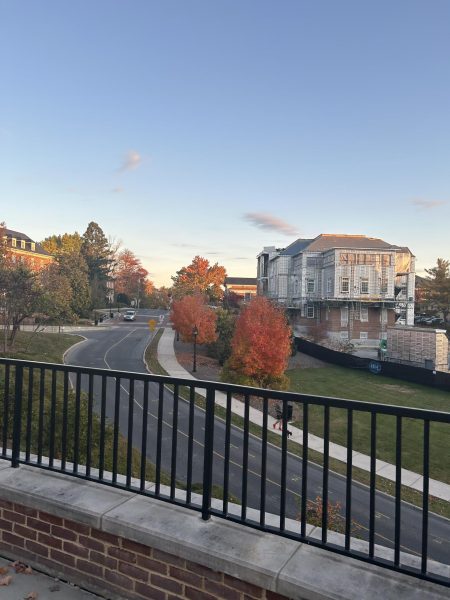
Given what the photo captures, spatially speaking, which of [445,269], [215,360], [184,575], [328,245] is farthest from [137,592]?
[445,269]

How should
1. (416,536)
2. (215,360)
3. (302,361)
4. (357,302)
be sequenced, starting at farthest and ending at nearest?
(357,302) → (302,361) → (215,360) → (416,536)

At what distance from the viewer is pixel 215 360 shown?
46219mm

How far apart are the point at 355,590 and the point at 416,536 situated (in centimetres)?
1577

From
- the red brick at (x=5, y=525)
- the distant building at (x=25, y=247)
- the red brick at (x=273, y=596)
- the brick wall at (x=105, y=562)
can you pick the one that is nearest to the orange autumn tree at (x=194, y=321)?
the distant building at (x=25, y=247)

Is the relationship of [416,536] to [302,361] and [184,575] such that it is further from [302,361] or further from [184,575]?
[302,361]

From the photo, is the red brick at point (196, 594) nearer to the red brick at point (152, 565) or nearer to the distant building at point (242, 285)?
the red brick at point (152, 565)

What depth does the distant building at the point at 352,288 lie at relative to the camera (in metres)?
59.0

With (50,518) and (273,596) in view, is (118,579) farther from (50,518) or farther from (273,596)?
(273,596)

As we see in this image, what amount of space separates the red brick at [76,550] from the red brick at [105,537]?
161mm

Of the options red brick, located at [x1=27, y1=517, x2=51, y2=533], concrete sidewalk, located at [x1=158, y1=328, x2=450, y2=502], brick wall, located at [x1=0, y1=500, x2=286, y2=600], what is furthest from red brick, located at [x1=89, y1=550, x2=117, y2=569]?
concrete sidewalk, located at [x1=158, y1=328, x2=450, y2=502]

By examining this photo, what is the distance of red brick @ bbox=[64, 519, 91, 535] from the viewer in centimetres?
346

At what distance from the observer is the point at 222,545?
3.00m

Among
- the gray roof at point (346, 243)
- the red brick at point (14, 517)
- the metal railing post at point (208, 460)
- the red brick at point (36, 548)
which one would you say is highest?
the gray roof at point (346, 243)

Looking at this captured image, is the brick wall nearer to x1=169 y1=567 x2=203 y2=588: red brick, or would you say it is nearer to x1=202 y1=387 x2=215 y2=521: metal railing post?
x1=169 y1=567 x2=203 y2=588: red brick
